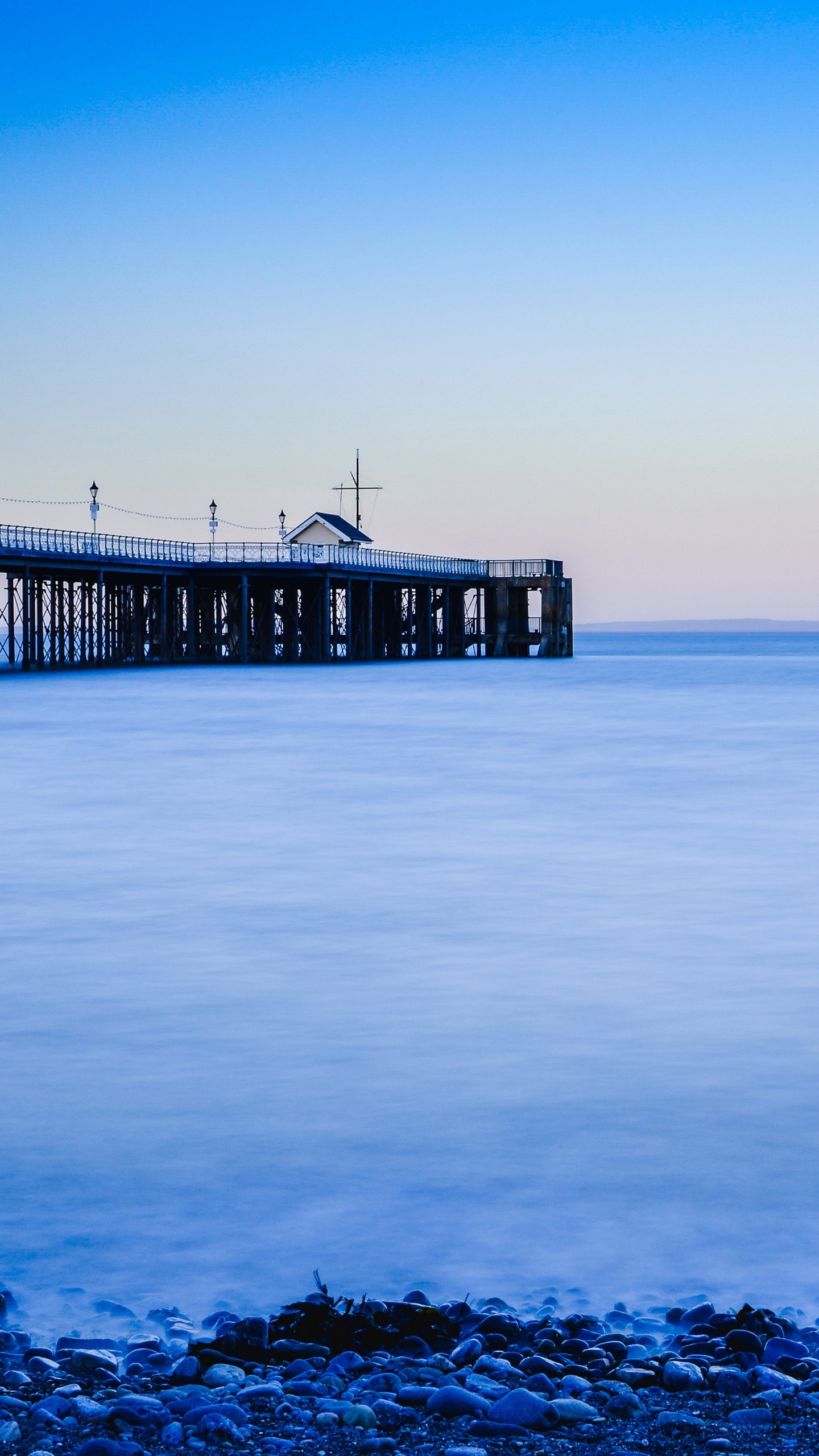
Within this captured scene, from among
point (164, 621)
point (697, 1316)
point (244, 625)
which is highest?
point (164, 621)

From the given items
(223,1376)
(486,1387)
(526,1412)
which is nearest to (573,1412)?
(526,1412)

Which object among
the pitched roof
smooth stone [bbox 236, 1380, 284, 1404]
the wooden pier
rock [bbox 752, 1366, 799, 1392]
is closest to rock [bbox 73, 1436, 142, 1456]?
smooth stone [bbox 236, 1380, 284, 1404]

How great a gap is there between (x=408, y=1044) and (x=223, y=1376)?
303 centimetres

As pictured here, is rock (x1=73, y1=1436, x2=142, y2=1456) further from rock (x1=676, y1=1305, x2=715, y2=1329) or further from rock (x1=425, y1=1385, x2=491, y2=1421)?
rock (x1=676, y1=1305, x2=715, y2=1329)

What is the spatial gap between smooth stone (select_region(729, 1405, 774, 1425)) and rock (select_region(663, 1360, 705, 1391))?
17cm

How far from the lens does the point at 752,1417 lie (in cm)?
329

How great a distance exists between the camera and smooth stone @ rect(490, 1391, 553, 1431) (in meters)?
3.27

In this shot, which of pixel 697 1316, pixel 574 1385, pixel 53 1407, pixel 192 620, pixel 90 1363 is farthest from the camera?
pixel 192 620

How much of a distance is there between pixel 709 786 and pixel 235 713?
13712 millimetres

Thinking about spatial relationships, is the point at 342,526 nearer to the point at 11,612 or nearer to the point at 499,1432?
the point at 11,612

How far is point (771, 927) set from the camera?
899 cm

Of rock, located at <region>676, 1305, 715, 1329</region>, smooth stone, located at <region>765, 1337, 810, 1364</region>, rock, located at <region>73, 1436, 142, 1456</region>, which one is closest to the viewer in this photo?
rock, located at <region>73, 1436, 142, 1456</region>

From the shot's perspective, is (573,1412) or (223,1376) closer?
(573,1412)

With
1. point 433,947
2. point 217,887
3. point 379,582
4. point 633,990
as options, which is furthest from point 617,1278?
point 379,582
